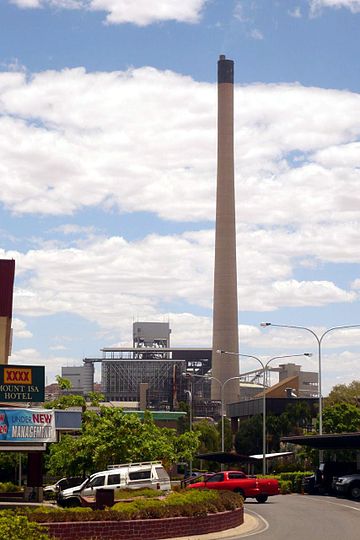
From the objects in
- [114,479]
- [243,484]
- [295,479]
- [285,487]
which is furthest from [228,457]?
[114,479]

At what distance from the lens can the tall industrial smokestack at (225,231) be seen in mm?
126938

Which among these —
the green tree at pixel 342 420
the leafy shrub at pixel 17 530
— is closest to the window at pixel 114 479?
the leafy shrub at pixel 17 530

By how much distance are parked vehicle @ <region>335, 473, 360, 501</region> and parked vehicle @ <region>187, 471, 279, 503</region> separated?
4806 millimetres

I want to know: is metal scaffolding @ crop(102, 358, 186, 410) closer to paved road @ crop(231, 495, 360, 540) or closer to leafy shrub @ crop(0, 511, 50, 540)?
paved road @ crop(231, 495, 360, 540)

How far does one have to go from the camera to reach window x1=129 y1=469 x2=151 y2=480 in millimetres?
39969

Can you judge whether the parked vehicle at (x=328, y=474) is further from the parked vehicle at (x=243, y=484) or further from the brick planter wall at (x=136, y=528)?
the brick planter wall at (x=136, y=528)

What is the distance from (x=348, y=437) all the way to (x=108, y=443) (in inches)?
558

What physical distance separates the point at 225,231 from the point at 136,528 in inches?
3923

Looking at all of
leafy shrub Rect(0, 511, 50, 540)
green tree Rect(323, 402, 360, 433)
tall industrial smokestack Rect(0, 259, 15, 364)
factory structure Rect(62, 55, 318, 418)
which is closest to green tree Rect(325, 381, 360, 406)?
factory structure Rect(62, 55, 318, 418)

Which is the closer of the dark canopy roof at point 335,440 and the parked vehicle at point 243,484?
the parked vehicle at point 243,484

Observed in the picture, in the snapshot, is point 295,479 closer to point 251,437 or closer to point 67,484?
point 67,484

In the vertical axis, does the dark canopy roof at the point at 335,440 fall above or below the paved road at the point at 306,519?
above

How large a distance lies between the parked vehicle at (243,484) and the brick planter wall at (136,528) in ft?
52.9

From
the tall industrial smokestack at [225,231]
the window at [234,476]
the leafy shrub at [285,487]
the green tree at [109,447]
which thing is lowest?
the leafy shrub at [285,487]
